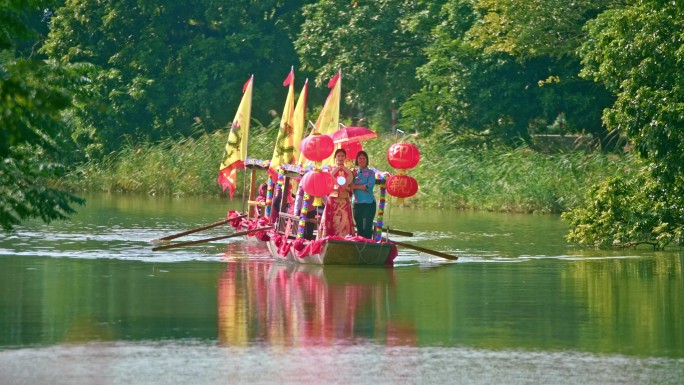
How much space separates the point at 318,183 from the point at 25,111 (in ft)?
23.7

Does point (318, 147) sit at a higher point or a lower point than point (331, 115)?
lower

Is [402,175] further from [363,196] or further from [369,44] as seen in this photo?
[369,44]

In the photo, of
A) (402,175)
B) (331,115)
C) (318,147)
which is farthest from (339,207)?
(331,115)

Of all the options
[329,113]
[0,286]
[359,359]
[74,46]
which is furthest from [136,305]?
[74,46]

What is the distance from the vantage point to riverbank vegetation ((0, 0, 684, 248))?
24.5 metres

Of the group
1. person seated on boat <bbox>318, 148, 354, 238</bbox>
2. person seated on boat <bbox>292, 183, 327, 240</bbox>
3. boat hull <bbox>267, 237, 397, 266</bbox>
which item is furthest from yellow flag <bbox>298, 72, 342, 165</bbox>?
boat hull <bbox>267, 237, 397, 266</bbox>

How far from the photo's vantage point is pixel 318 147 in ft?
74.0

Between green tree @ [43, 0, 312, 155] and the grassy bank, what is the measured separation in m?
1.14

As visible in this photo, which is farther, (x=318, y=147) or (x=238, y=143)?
(x=238, y=143)

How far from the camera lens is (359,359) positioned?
13.7 metres

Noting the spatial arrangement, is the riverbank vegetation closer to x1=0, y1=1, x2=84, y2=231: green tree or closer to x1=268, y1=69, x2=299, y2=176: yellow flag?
x1=0, y1=1, x2=84, y2=231: green tree

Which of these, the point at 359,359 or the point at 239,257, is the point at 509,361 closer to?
the point at 359,359

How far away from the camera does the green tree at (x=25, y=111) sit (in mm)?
11953

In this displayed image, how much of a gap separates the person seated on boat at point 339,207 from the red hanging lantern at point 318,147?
0.16 m
